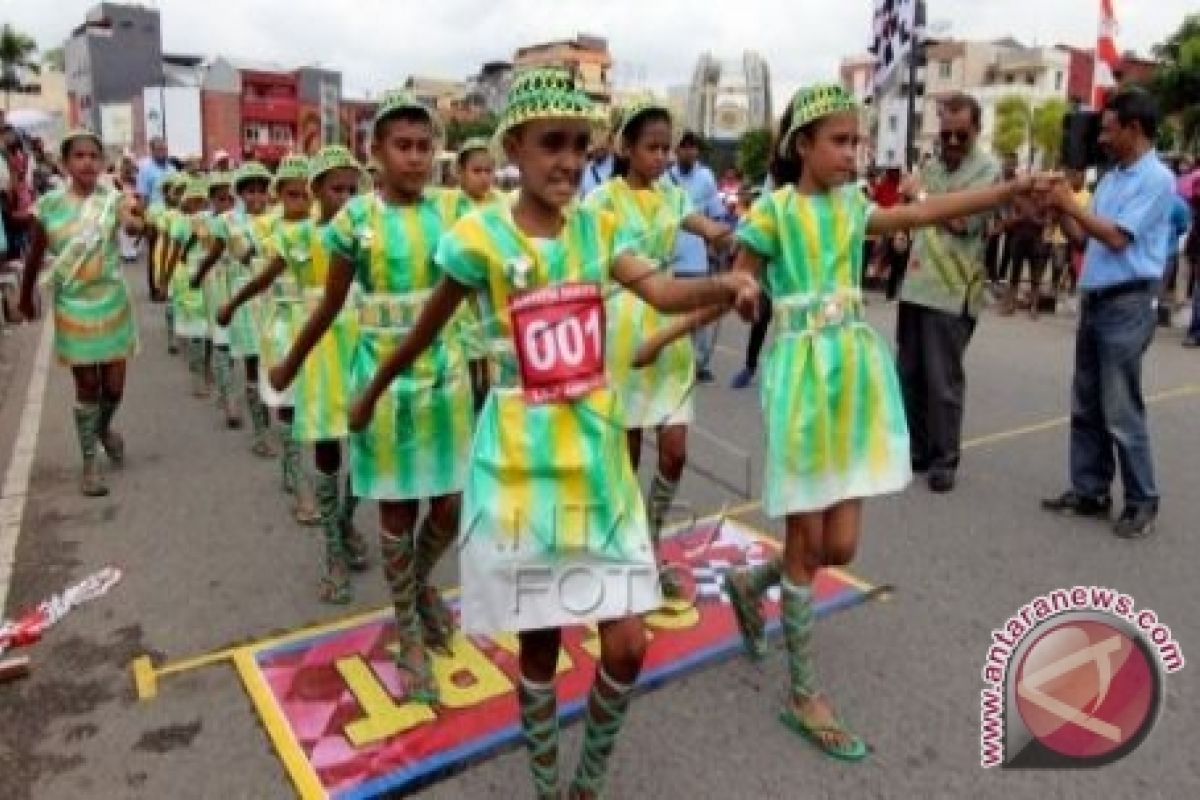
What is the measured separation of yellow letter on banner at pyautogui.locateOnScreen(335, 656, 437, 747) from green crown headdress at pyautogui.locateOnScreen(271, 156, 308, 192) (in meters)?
2.83

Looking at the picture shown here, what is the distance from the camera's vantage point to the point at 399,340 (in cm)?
369

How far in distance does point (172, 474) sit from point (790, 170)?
15.7ft

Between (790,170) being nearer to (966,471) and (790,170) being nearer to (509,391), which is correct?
(509,391)

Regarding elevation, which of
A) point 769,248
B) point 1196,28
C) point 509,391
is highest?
point 1196,28

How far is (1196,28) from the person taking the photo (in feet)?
157

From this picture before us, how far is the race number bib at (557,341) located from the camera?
2494 millimetres

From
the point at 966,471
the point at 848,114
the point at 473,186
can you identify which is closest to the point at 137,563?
the point at 473,186

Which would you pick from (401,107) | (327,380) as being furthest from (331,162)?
(401,107)

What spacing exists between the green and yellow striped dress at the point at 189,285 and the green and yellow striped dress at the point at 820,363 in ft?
21.1

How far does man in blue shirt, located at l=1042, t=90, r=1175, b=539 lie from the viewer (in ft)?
16.4

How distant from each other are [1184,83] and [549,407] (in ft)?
176

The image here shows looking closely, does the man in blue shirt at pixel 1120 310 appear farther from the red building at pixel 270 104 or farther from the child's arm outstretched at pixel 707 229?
the red building at pixel 270 104

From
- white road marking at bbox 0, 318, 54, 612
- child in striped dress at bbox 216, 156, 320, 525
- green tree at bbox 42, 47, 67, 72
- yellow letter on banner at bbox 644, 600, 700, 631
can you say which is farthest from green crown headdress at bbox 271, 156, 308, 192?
green tree at bbox 42, 47, 67, 72

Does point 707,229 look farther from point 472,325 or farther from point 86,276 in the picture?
point 86,276
